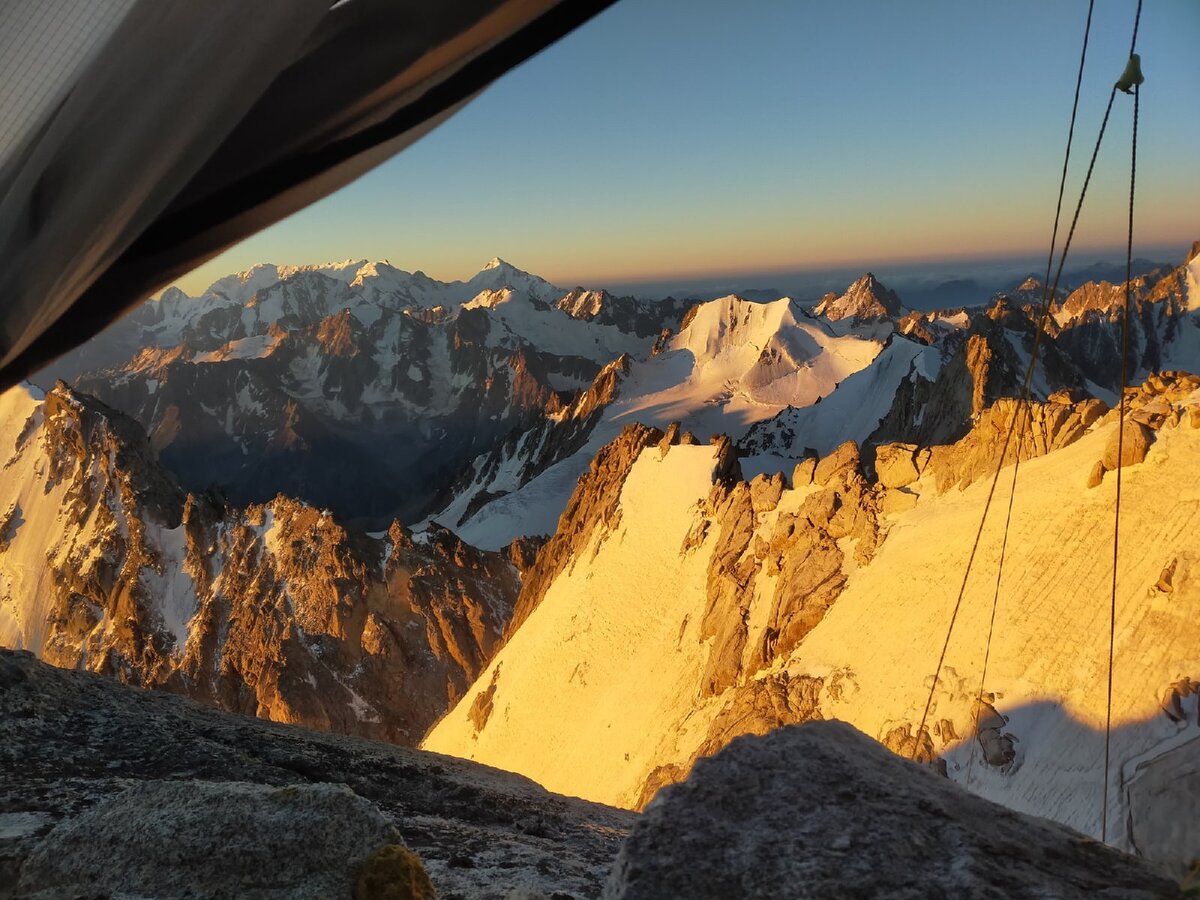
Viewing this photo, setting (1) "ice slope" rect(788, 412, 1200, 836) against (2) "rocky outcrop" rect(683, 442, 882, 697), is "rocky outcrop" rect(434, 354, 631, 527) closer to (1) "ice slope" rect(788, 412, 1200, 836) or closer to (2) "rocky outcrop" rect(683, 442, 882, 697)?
(2) "rocky outcrop" rect(683, 442, 882, 697)

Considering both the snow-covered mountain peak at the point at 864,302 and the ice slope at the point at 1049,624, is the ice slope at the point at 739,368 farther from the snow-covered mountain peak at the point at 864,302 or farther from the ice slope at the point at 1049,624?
the ice slope at the point at 1049,624

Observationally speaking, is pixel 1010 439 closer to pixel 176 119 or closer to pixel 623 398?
pixel 176 119

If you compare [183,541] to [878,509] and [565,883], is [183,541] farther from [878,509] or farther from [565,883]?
[565,883]

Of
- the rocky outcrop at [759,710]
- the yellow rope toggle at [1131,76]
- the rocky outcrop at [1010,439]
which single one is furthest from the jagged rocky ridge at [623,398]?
the rocky outcrop at [1010,439]

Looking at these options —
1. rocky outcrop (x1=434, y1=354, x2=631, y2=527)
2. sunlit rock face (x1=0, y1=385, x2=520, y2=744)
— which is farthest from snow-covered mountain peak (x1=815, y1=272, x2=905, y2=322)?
sunlit rock face (x1=0, y1=385, x2=520, y2=744)

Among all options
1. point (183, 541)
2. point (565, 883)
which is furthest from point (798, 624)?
point (183, 541)
